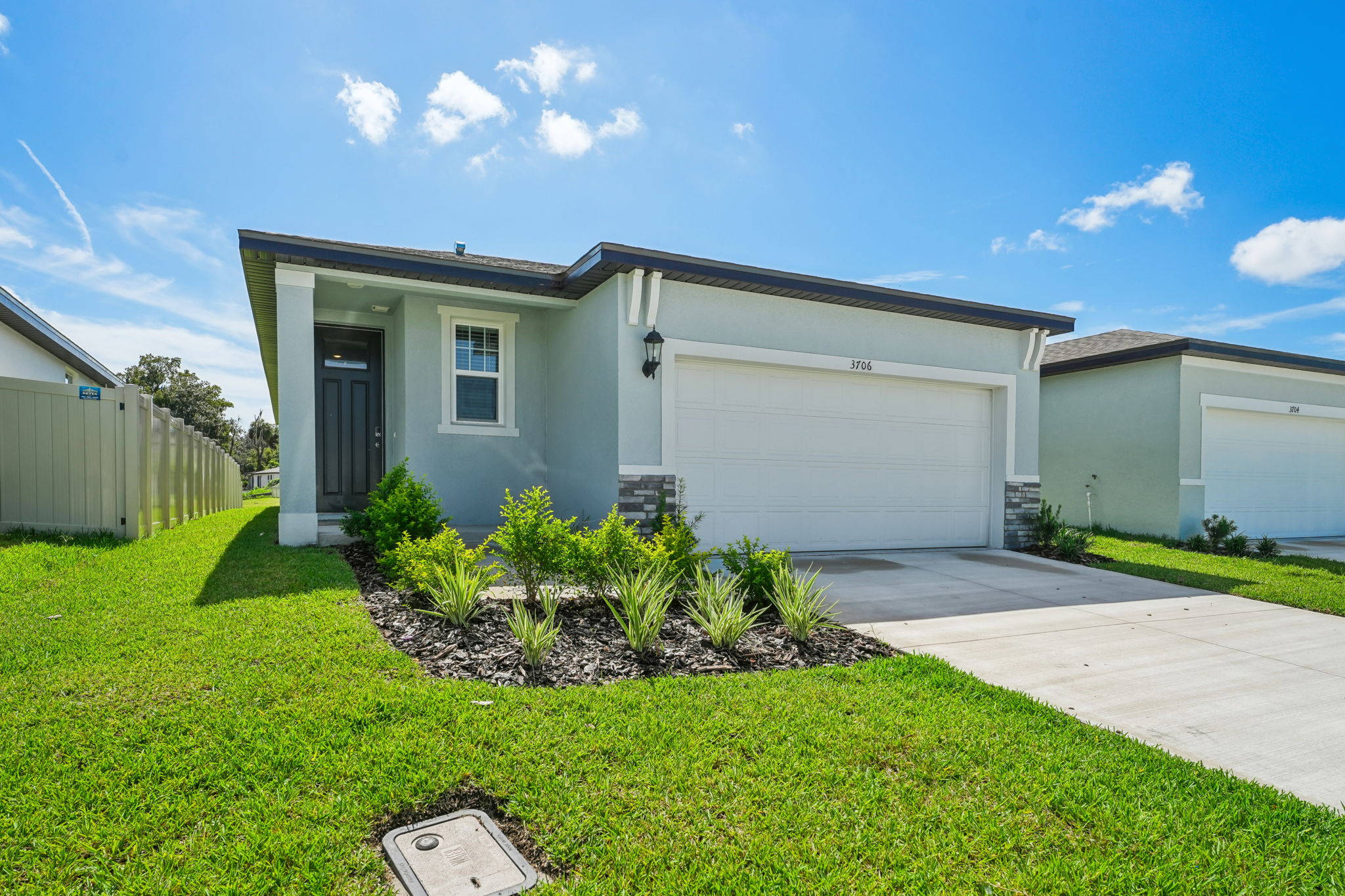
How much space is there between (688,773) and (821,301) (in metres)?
6.88

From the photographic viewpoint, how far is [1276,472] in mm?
12305

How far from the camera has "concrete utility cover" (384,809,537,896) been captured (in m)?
1.92

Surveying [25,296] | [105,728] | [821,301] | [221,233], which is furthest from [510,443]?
[25,296]

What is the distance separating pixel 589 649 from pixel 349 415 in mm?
7254

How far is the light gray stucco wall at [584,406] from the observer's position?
7.56 metres

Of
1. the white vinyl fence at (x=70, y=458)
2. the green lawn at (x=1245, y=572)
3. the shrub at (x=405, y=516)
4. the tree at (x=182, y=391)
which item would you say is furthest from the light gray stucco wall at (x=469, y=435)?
the tree at (x=182, y=391)

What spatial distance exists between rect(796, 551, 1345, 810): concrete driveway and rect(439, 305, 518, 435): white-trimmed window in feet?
15.3

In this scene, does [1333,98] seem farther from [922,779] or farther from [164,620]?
[164,620]

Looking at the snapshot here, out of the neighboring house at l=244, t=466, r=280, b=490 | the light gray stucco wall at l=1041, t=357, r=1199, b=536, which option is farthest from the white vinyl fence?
the neighboring house at l=244, t=466, r=280, b=490

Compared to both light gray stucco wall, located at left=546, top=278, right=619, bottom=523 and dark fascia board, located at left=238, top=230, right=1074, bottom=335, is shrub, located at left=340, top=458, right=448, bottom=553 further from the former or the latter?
dark fascia board, located at left=238, top=230, right=1074, bottom=335

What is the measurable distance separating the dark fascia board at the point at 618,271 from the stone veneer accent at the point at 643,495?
228cm

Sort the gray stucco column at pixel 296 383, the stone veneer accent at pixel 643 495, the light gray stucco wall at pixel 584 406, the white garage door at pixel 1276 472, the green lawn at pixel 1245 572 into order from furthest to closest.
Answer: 1. the white garage door at pixel 1276 472
2. the light gray stucco wall at pixel 584 406
3. the stone veneer accent at pixel 643 495
4. the gray stucco column at pixel 296 383
5. the green lawn at pixel 1245 572

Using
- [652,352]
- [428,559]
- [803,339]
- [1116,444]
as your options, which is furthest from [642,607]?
[1116,444]

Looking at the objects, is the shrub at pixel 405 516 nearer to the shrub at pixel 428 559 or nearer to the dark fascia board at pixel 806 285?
the shrub at pixel 428 559
